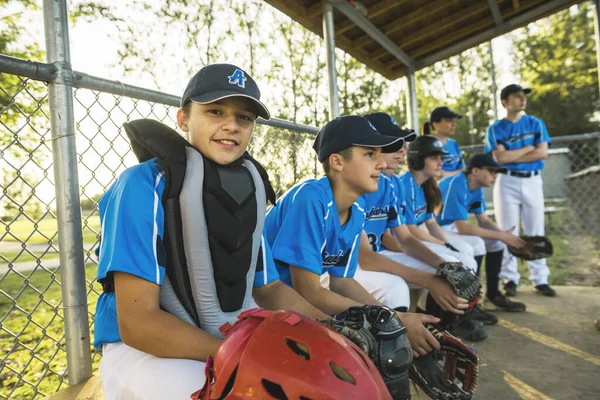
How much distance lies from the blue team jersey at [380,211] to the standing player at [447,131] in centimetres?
200

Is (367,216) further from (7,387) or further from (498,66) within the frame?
(498,66)

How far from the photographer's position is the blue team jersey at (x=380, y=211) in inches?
143

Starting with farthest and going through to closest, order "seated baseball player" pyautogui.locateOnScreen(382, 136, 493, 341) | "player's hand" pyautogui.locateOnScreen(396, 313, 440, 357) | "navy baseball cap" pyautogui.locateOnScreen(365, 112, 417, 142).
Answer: "seated baseball player" pyautogui.locateOnScreen(382, 136, 493, 341), "navy baseball cap" pyautogui.locateOnScreen(365, 112, 417, 142), "player's hand" pyautogui.locateOnScreen(396, 313, 440, 357)

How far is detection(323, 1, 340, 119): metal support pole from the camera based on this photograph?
3929mm

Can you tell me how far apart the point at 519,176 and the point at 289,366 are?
539cm

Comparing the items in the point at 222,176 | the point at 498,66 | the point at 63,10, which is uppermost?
the point at 498,66

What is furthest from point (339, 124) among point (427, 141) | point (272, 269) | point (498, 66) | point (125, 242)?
point (498, 66)

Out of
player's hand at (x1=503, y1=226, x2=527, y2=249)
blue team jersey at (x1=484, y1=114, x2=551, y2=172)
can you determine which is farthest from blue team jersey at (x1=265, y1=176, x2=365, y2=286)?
blue team jersey at (x1=484, y1=114, x2=551, y2=172)

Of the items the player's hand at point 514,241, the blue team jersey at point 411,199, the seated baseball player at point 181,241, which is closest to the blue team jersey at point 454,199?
the player's hand at point 514,241

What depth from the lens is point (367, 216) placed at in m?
3.61

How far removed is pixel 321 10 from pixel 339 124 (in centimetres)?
194

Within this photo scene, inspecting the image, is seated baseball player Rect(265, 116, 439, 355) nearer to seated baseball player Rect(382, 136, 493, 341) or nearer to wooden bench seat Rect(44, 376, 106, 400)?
wooden bench seat Rect(44, 376, 106, 400)

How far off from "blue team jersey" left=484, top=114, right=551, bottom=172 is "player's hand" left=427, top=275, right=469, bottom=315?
3240 millimetres

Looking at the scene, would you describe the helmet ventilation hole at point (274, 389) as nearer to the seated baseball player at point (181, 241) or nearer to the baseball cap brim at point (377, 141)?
the seated baseball player at point (181, 241)
